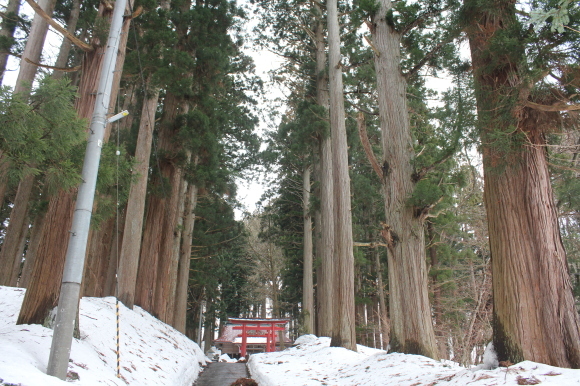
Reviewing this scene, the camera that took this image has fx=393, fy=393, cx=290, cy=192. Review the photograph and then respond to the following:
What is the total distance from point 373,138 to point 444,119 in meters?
11.2

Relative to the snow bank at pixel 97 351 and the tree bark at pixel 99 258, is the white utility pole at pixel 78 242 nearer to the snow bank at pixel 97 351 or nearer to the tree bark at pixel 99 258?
the snow bank at pixel 97 351

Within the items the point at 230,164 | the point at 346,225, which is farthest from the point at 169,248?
the point at 230,164

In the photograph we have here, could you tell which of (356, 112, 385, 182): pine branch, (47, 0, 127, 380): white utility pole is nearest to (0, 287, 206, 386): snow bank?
(47, 0, 127, 380): white utility pole

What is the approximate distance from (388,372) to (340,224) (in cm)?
485

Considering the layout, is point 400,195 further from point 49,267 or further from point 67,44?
point 67,44

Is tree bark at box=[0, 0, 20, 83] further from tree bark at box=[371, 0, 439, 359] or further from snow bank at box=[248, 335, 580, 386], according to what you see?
snow bank at box=[248, 335, 580, 386]

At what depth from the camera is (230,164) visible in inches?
762

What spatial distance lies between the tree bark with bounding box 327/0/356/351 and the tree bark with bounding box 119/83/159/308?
4.93 m

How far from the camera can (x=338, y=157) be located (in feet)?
34.2

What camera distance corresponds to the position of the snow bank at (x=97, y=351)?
Result: 339 cm

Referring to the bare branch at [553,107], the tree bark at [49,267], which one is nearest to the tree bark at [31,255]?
the tree bark at [49,267]

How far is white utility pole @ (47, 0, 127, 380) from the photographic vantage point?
135 inches

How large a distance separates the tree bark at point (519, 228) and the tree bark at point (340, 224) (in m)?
5.58

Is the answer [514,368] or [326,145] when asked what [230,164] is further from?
[514,368]
